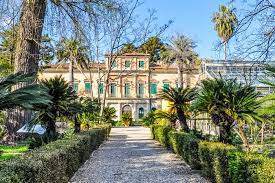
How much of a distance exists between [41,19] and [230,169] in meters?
9.35

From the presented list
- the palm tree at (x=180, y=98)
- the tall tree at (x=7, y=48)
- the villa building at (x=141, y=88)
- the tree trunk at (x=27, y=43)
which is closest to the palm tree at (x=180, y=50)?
the villa building at (x=141, y=88)

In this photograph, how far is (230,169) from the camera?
22.4 ft

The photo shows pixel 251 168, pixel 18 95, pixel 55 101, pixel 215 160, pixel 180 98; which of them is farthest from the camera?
pixel 180 98

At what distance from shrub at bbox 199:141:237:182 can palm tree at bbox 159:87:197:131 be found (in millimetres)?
9232

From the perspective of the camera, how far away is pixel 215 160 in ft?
26.5

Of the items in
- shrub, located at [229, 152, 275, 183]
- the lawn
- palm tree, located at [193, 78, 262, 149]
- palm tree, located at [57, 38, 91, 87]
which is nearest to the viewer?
shrub, located at [229, 152, 275, 183]

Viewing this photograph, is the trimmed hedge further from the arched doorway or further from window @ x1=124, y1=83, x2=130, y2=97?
window @ x1=124, y1=83, x2=130, y2=97

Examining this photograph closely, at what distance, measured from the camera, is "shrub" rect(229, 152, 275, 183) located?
534 centimetres

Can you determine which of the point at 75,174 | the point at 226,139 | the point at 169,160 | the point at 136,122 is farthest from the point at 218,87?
the point at 136,122

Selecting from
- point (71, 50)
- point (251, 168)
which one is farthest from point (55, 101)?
point (71, 50)

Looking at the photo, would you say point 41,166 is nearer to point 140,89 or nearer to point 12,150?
point 12,150

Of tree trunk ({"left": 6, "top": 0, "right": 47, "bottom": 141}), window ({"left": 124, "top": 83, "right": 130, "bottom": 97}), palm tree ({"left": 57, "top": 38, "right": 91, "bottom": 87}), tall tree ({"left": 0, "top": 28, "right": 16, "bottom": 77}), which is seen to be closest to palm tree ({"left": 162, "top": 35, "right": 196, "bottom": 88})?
window ({"left": 124, "top": 83, "right": 130, "bottom": 97})

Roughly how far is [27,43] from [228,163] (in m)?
9.74

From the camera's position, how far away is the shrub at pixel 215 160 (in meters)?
7.40
